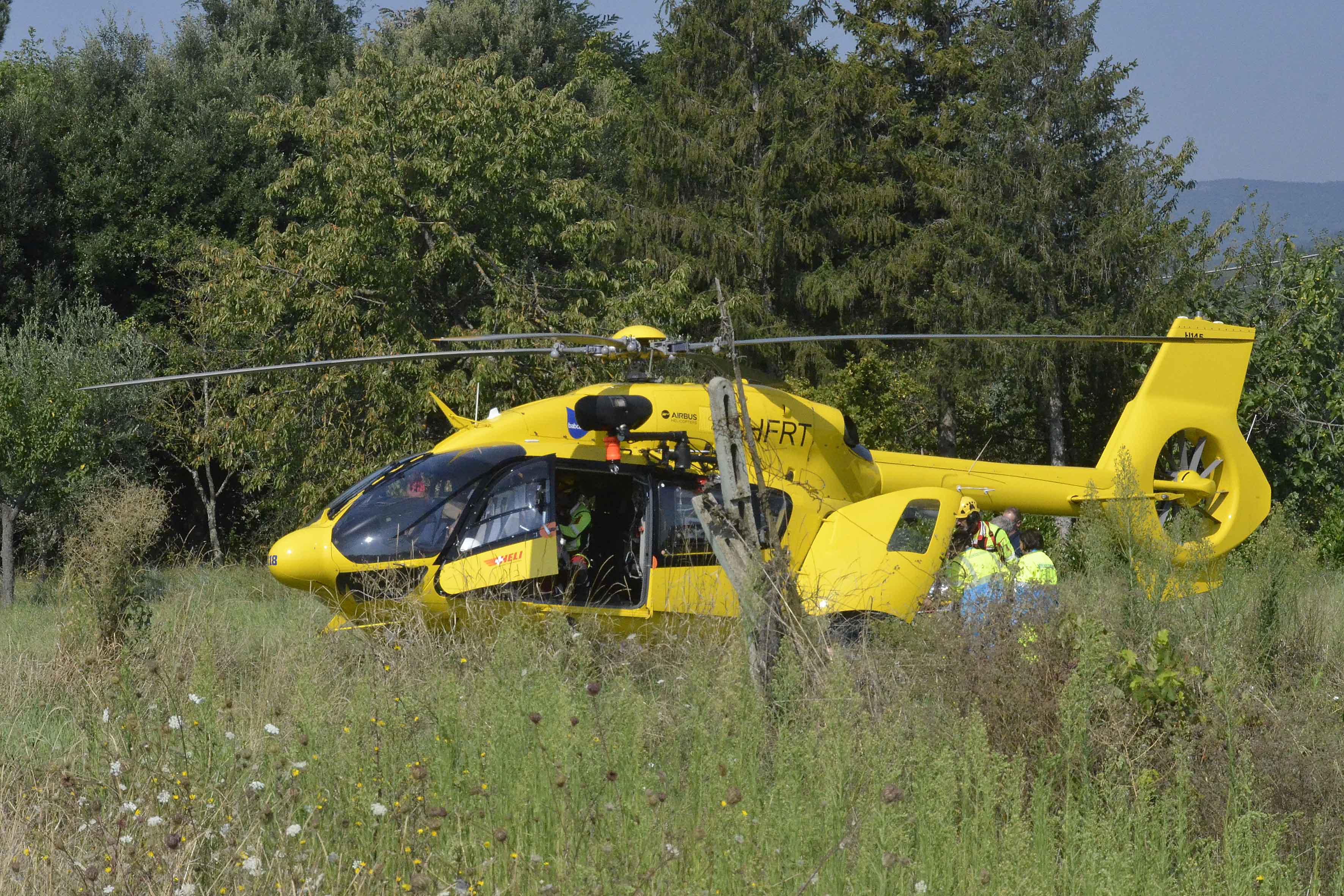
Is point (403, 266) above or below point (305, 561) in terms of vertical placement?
above

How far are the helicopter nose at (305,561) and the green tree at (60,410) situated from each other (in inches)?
319

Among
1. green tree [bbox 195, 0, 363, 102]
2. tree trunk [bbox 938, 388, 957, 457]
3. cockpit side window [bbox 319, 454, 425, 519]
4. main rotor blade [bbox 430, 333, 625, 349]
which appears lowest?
tree trunk [bbox 938, 388, 957, 457]

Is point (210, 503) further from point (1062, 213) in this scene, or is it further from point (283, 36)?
point (1062, 213)

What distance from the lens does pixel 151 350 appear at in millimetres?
21703

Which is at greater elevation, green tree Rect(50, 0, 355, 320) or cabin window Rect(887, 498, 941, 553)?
green tree Rect(50, 0, 355, 320)

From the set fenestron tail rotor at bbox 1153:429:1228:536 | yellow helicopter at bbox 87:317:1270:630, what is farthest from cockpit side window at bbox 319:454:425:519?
fenestron tail rotor at bbox 1153:429:1228:536

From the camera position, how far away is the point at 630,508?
27.6 feet

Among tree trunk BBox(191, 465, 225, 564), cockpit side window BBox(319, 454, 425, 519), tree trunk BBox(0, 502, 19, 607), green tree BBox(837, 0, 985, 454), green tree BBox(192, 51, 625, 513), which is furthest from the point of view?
green tree BBox(837, 0, 985, 454)

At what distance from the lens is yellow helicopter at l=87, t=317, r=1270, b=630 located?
23.8 feet

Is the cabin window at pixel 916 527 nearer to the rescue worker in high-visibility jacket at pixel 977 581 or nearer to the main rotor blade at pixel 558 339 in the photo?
the rescue worker in high-visibility jacket at pixel 977 581

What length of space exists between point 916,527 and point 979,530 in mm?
758

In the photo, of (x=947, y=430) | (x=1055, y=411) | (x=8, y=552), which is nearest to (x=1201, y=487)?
(x=1055, y=411)

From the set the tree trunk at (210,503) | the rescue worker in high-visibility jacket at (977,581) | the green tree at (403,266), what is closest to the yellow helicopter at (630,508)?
the rescue worker in high-visibility jacket at (977,581)

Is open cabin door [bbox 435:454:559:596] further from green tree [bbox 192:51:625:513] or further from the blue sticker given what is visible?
green tree [bbox 192:51:625:513]
